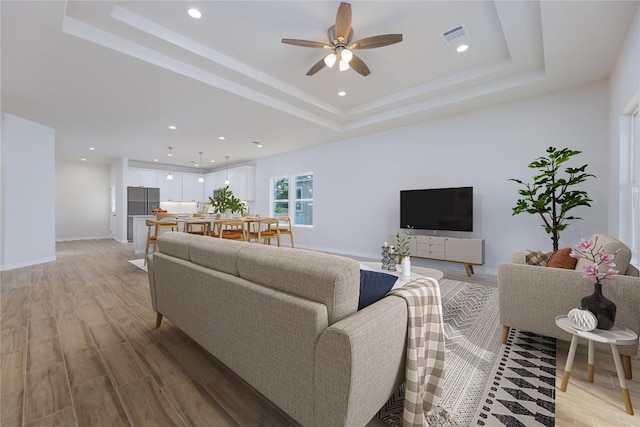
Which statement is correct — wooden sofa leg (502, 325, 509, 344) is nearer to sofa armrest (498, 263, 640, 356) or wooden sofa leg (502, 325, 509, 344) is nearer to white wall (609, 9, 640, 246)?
sofa armrest (498, 263, 640, 356)

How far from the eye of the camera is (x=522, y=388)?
156 cm

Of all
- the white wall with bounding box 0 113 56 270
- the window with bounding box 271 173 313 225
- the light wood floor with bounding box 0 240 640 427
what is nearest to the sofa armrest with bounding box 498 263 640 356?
the light wood floor with bounding box 0 240 640 427

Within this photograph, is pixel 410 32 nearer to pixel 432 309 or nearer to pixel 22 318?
pixel 432 309

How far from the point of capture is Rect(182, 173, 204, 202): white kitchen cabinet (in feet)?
31.6

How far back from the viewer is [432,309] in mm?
1397

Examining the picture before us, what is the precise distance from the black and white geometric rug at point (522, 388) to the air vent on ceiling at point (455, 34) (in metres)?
2.97

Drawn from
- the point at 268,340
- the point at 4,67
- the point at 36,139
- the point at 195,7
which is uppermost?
the point at 195,7

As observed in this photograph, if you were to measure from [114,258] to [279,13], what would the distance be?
568 cm

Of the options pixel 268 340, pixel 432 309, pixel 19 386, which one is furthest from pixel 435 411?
pixel 19 386

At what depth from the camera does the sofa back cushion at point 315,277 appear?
3.59 feet

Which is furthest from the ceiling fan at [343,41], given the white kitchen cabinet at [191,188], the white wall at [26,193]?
the white kitchen cabinet at [191,188]

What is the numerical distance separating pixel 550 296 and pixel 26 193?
298 inches

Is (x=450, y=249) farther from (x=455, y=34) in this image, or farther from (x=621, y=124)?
(x=455, y=34)

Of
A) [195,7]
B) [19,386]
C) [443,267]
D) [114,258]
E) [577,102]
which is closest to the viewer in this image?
[19,386]
